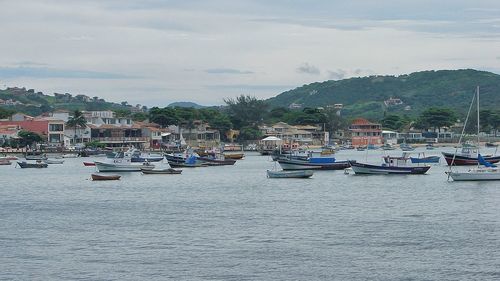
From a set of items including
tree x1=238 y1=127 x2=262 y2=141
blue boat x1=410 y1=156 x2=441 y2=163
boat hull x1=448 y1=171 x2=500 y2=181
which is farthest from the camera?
tree x1=238 y1=127 x2=262 y2=141

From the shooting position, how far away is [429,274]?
3403cm

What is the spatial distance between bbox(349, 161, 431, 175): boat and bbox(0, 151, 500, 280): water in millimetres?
9162

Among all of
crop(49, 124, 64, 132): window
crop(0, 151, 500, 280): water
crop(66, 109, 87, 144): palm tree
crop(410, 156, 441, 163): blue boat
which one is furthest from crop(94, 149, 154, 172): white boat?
crop(49, 124, 64, 132): window

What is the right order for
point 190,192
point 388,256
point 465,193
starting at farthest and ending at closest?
point 190,192 → point 465,193 → point 388,256

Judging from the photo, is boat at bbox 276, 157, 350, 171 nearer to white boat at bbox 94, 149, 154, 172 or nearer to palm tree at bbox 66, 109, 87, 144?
white boat at bbox 94, 149, 154, 172

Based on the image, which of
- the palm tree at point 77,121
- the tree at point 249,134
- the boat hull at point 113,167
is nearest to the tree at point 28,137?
the palm tree at point 77,121

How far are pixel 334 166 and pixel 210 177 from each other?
48.3ft

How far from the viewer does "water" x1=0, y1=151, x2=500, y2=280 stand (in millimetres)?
35188

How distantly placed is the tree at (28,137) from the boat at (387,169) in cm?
7356

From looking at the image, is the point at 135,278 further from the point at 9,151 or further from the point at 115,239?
the point at 9,151

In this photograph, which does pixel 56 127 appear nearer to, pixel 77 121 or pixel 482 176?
pixel 77 121

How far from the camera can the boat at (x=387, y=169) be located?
8638cm

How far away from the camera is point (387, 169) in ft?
283

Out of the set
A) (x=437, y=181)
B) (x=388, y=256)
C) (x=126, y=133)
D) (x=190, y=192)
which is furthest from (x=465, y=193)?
(x=126, y=133)
